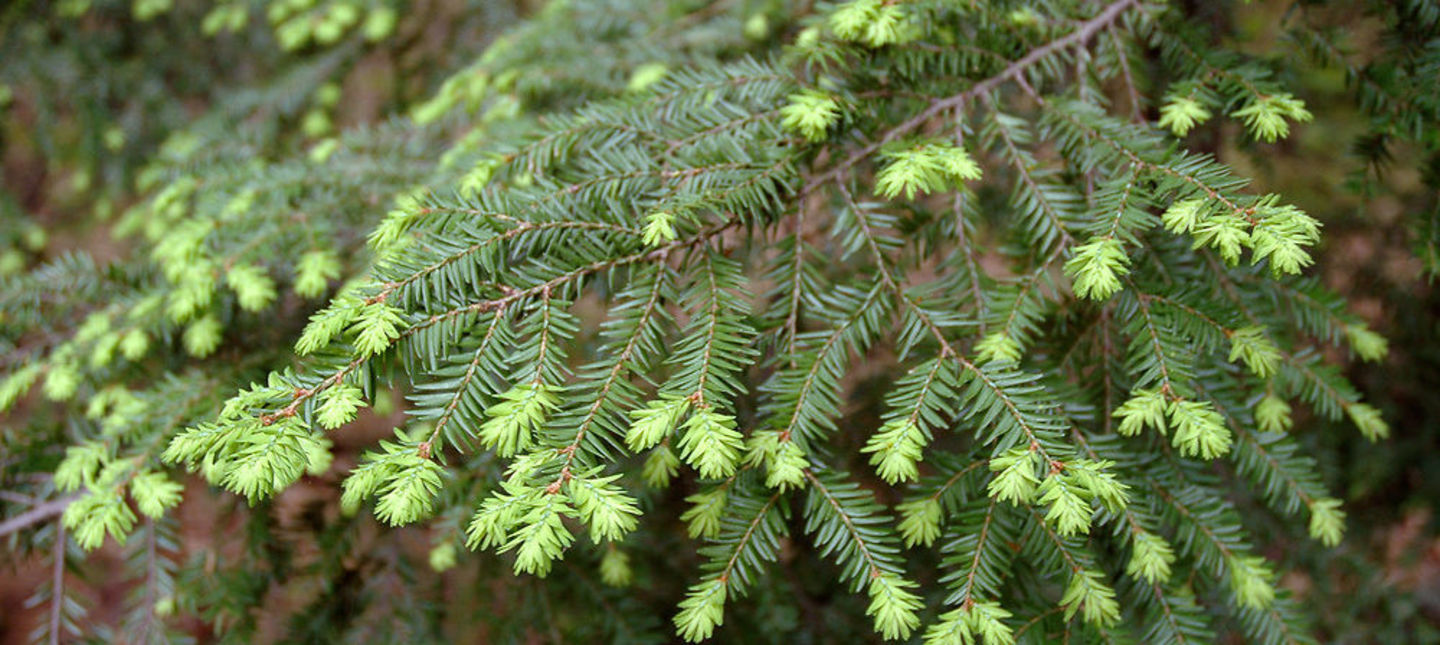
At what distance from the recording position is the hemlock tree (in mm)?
1140

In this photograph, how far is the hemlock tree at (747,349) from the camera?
1140mm

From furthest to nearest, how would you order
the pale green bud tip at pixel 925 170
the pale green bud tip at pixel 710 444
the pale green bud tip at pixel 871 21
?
the pale green bud tip at pixel 871 21 < the pale green bud tip at pixel 925 170 < the pale green bud tip at pixel 710 444

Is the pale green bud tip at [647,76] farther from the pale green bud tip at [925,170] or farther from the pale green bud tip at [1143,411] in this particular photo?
the pale green bud tip at [1143,411]

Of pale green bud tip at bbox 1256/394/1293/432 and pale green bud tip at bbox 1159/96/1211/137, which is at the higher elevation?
pale green bud tip at bbox 1159/96/1211/137

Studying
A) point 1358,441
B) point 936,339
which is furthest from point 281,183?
point 1358,441

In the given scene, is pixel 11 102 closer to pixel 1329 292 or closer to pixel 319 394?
pixel 319 394

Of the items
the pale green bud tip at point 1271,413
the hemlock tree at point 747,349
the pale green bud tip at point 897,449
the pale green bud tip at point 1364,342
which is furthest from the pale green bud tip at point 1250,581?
the pale green bud tip at point 897,449

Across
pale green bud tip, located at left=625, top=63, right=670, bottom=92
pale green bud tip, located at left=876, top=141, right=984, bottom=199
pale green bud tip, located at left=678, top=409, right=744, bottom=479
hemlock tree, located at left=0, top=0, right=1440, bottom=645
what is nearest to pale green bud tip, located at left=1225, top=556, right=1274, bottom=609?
hemlock tree, located at left=0, top=0, right=1440, bottom=645

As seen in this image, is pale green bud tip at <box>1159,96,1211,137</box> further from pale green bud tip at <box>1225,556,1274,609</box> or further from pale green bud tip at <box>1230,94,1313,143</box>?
pale green bud tip at <box>1225,556,1274,609</box>

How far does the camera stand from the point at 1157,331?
1.25m

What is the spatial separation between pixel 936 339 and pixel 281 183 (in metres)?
1.50

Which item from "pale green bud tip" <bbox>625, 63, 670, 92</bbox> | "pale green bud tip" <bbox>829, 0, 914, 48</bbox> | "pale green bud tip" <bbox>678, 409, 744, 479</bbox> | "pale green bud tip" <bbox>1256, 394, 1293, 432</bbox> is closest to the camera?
"pale green bud tip" <bbox>678, 409, 744, 479</bbox>

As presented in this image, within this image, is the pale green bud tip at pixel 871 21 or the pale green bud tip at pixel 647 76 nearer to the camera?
the pale green bud tip at pixel 871 21

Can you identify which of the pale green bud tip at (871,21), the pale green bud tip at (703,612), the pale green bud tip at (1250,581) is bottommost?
the pale green bud tip at (1250,581)
